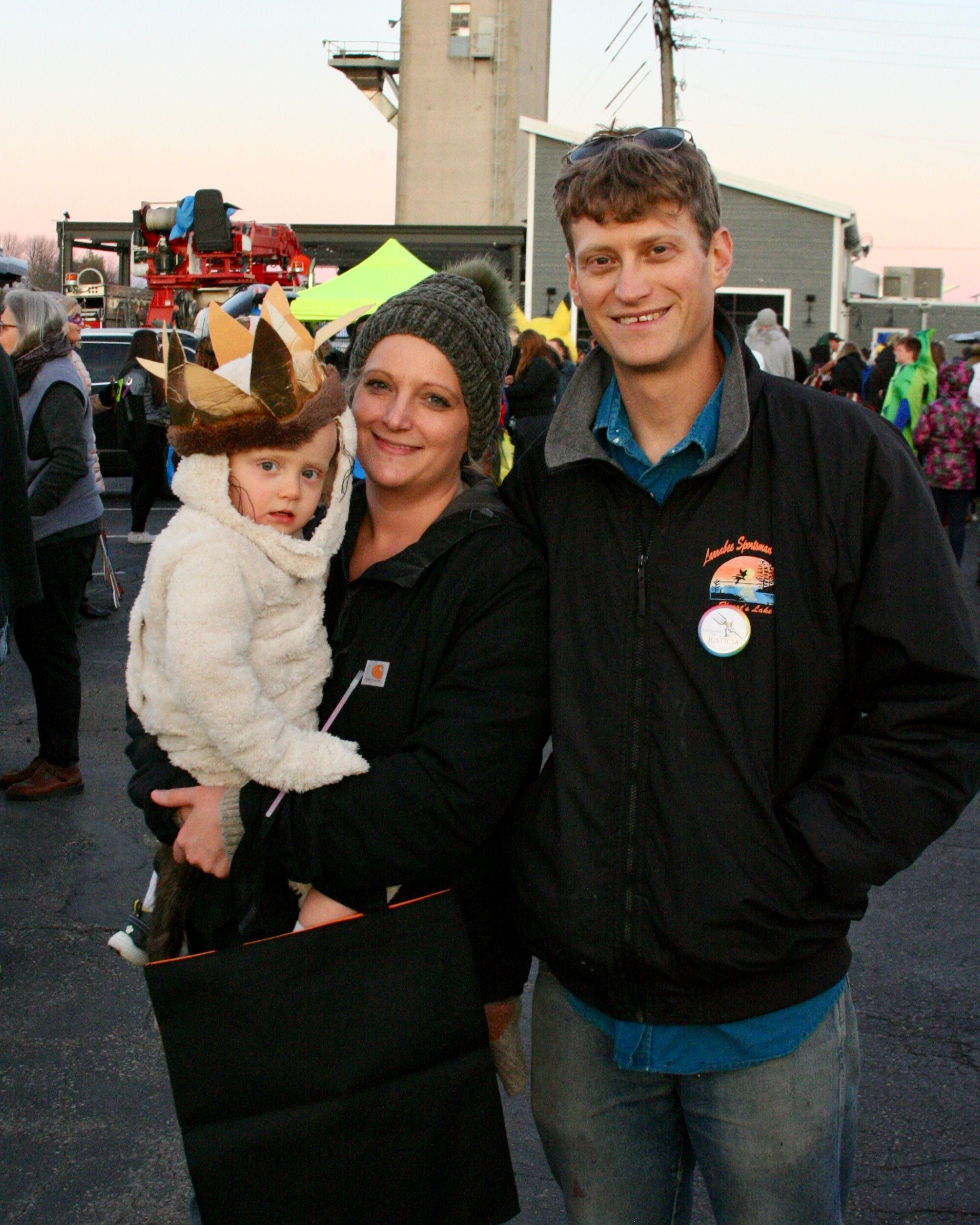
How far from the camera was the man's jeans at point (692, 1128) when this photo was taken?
1861mm

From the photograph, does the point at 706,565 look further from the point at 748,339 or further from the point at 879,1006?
the point at 748,339

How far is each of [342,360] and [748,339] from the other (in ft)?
20.4

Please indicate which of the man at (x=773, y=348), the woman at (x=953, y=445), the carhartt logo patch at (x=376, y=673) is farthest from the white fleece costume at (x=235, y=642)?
the man at (x=773, y=348)

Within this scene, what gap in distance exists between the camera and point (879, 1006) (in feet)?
Result: 12.9

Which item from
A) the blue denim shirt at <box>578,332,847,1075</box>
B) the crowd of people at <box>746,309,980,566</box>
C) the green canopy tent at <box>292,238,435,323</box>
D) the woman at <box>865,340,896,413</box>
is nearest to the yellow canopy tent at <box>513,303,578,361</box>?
the green canopy tent at <box>292,238,435,323</box>

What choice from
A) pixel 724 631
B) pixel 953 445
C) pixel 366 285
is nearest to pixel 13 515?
pixel 724 631

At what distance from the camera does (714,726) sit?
5.96ft

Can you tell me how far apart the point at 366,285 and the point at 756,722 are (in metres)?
10.3

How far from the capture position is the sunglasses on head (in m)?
1.91

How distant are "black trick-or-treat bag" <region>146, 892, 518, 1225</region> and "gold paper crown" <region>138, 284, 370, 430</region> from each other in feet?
2.97

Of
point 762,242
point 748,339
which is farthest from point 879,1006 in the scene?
point 762,242

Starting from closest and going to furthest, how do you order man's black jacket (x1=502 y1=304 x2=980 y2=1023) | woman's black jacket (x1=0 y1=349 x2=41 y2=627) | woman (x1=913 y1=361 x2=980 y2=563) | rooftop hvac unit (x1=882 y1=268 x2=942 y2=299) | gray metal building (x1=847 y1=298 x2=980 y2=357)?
man's black jacket (x1=502 y1=304 x2=980 y2=1023) → woman's black jacket (x1=0 y1=349 x2=41 y2=627) → woman (x1=913 y1=361 x2=980 y2=563) → gray metal building (x1=847 y1=298 x2=980 y2=357) → rooftop hvac unit (x1=882 y1=268 x2=942 y2=299)

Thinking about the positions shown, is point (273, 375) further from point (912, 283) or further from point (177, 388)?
point (912, 283)

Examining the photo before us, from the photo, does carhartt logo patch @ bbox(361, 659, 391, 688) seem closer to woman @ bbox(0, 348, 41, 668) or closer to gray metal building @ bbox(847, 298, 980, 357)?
woman @ bbox(0, 348, 41, 668)
